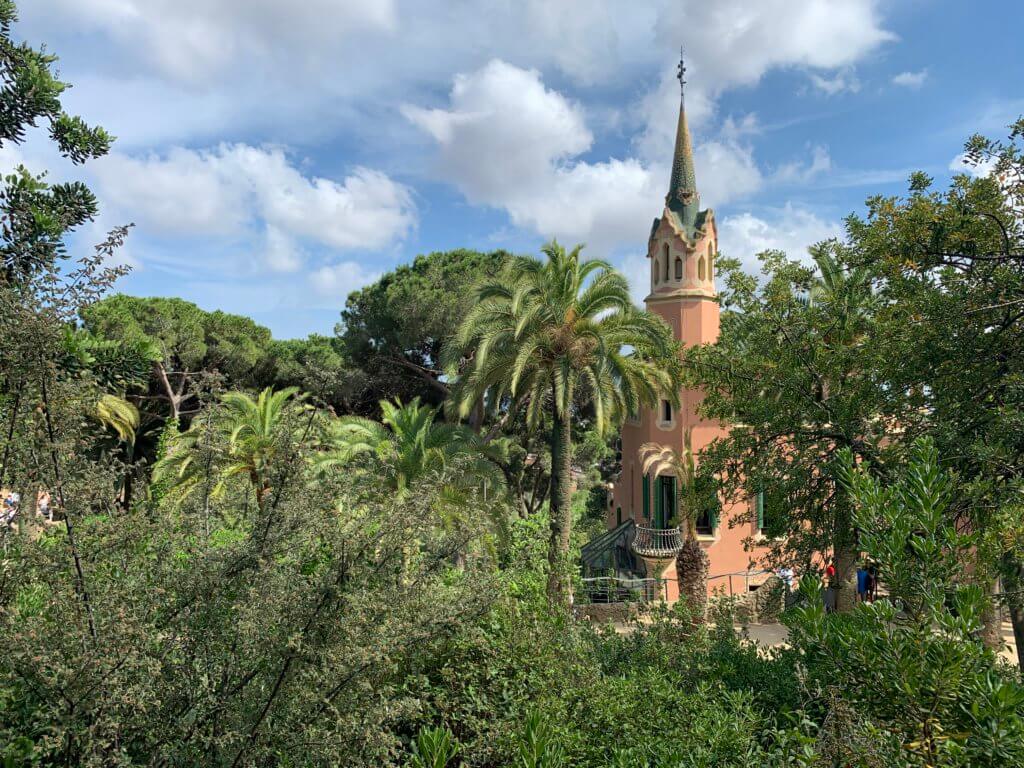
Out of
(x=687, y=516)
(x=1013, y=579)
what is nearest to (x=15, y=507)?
(x=1013, y=579)

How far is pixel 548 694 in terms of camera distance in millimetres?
4172

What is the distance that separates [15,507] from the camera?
334 centimetres

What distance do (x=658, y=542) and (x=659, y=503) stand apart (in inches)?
46.2

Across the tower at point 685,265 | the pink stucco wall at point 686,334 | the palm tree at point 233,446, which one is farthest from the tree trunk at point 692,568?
the palm tree at point 233,446

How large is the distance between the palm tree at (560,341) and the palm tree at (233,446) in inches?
157

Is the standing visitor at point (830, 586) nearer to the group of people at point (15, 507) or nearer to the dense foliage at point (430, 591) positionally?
the dense foliage at point (430, 591)

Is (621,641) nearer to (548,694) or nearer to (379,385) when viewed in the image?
(548,694)

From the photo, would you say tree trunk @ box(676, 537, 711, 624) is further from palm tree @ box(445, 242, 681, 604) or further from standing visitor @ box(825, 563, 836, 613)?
palm tree @ box(445, 242, 681, 604)

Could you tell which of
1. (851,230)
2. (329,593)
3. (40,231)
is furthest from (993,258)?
(40,231)

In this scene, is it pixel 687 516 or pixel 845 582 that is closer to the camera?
pixel 687 516

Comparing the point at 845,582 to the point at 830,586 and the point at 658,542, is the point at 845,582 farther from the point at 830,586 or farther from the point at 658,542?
the point at 658,542

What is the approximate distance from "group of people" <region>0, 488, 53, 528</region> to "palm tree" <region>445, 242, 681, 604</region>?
9602 millimetres

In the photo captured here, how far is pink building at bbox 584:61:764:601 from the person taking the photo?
734 inches

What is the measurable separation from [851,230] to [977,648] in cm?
672
